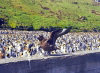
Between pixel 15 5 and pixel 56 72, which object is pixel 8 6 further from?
pixel 56 72

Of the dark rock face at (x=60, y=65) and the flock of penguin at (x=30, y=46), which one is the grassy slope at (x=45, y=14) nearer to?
the flock of penguin at (x=30, y=46)

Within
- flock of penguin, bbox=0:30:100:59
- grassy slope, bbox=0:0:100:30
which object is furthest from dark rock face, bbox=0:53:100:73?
grassy slope, bbox=0:0:100:30

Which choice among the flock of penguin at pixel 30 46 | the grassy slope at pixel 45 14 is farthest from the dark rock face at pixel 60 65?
the grassy slope at pixel 45 14

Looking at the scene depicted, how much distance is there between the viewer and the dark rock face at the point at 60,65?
22.8 feet

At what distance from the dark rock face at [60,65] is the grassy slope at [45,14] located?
23981mm

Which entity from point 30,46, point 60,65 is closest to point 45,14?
point 30,46

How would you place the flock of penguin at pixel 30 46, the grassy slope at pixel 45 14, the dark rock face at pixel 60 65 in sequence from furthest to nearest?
the grassy slope at pixel 45 14
the flock of penguin at pixel 30 46
the dark rock face at pixel 60 65

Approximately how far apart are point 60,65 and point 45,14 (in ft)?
120

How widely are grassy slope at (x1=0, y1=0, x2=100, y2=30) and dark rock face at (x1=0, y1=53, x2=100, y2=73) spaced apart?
24.0 m

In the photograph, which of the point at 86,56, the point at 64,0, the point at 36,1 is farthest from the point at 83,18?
the point at 86,56

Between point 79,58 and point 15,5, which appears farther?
point 15,5

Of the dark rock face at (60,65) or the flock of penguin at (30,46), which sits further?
the flock of penguin at (30,46)

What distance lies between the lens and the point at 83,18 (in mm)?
46906

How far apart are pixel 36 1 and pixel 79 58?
44491 millimetres
